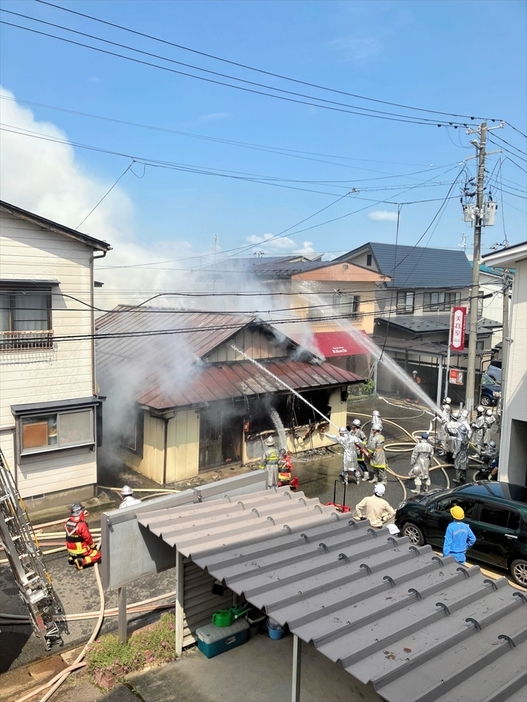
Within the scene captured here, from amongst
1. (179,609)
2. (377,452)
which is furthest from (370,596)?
(377,452)

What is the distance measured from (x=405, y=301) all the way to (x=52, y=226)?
87.7 feet

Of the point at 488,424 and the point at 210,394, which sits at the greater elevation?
the point at 210,394

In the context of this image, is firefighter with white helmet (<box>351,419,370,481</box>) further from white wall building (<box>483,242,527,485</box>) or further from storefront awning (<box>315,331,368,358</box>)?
storefront awning (<box>315,331,368,358</box>)

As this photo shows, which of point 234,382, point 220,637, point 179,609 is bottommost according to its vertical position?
point 220,637

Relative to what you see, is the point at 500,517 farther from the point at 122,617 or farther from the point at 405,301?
the point at 405,301

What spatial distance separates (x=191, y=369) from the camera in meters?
16.9

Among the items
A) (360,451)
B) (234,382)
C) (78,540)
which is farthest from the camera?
(234,382)

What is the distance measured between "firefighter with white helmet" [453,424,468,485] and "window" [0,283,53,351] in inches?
476

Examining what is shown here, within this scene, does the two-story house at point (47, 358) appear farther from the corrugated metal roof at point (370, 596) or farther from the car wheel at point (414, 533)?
the car wheel at point (414, 533)

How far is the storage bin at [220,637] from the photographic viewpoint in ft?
25.1

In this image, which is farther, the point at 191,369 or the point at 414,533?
the point at 191,369

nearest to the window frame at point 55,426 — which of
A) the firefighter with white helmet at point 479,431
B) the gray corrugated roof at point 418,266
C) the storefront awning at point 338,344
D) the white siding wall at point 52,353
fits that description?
the white siding wall at point 52,353

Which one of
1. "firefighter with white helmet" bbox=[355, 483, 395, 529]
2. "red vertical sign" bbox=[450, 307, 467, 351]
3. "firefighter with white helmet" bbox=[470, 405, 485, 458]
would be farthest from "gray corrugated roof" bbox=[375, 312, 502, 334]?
"firefighter with white helmet" bbox=[355, 483, 395, 529]

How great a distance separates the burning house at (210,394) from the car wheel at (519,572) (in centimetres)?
889
